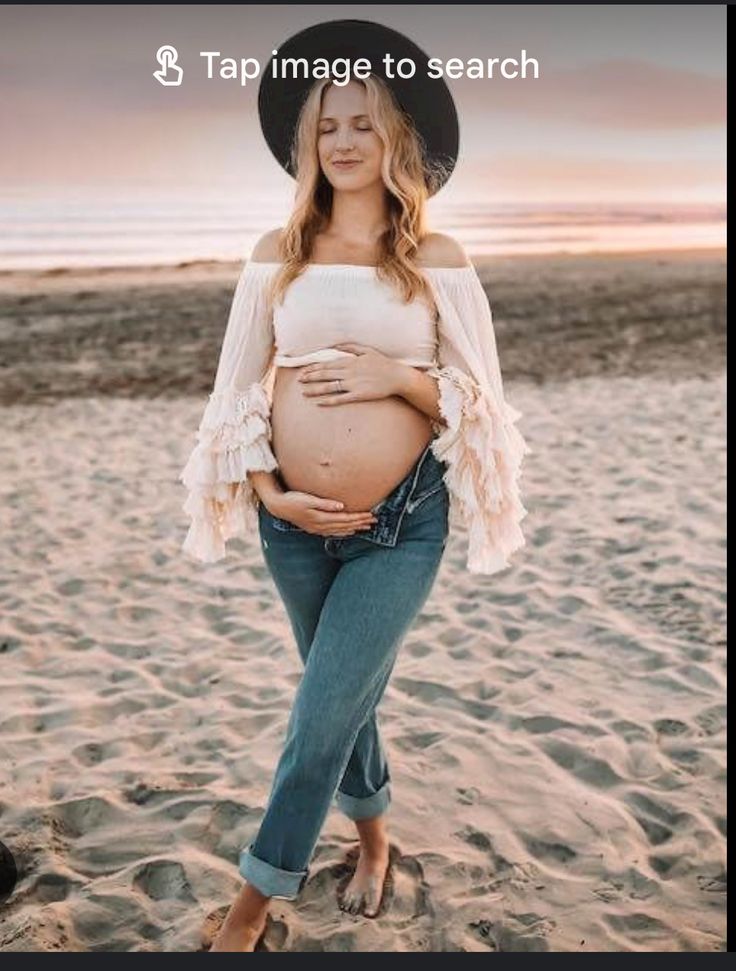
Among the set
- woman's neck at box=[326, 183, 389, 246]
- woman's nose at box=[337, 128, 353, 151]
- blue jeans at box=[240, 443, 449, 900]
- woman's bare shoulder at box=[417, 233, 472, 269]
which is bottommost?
blue jeans at box=[240, 443, 449, 900]

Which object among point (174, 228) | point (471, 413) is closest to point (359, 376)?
point (471, 413)

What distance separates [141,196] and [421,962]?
2208cm

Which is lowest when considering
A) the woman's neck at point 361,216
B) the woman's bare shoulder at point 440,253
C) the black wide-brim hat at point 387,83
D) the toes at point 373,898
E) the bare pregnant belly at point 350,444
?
the toes at point 373,898

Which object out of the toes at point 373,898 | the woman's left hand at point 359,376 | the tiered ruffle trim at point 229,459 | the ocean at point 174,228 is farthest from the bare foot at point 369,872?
the ocean at point 174,228

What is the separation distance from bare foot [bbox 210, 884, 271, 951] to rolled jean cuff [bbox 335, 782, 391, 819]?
36cm

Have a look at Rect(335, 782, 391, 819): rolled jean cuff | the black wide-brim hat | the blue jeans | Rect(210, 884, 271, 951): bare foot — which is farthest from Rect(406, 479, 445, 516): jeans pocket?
Rect(210, 884, 271, 951): bare foot

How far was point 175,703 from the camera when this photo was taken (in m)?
3.80

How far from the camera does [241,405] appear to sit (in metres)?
2.39

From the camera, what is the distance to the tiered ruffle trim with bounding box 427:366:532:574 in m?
2.33

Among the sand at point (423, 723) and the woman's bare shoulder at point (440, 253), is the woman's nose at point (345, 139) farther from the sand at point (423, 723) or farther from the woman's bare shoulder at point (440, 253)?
the sand at point (423, 723)

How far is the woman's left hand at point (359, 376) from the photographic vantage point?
226 centimetres

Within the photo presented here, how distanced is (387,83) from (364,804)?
5.96 ft

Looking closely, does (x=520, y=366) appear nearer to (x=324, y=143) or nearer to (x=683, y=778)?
(x=683, y=778)

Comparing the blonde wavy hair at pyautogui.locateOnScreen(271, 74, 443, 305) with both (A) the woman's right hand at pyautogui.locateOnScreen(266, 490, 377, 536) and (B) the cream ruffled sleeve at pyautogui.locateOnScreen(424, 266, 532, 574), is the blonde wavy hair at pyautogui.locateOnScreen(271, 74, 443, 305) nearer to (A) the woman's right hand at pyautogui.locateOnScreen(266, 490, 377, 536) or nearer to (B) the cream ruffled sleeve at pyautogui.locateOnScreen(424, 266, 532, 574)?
(B) the cream ruffled sleeve at pyautogui.locateOnScreen(424, 266, 532, 574)
